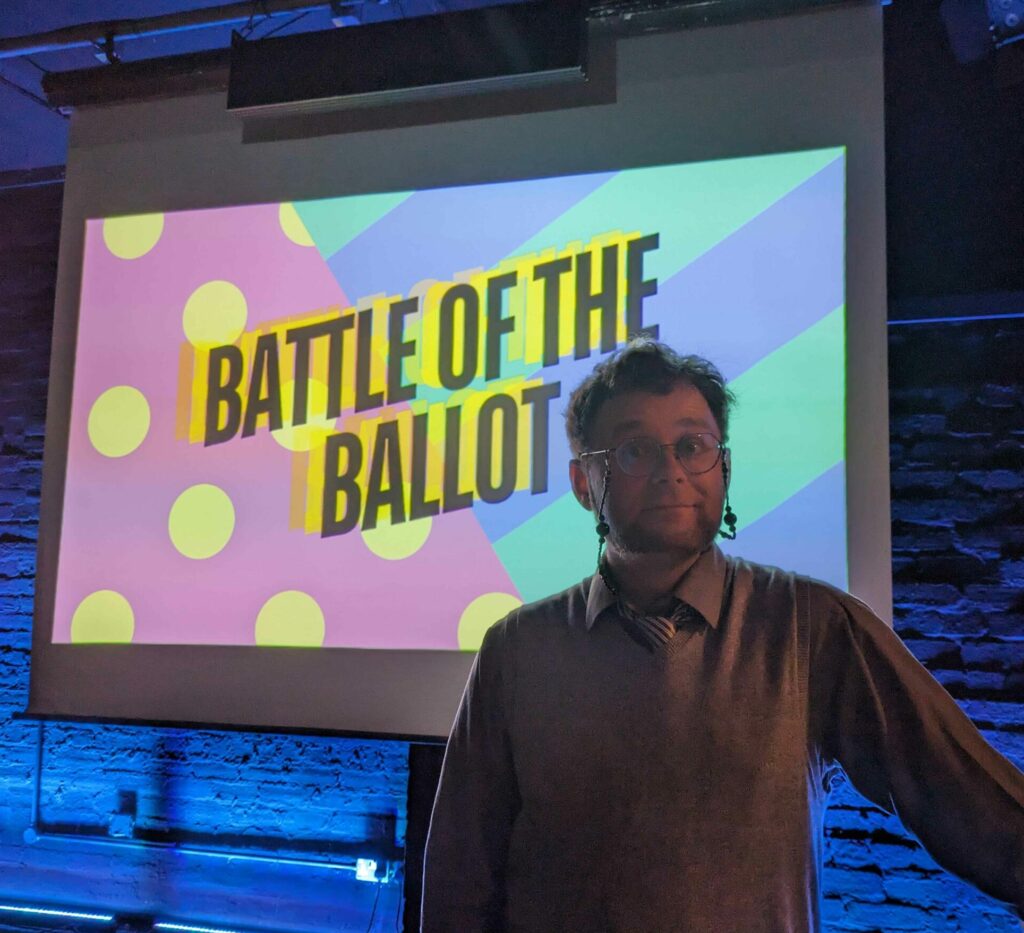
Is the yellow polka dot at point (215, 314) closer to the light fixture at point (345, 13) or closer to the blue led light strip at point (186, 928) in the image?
the light fixture at point (345, 13)

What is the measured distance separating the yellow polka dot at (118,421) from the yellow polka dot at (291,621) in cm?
61

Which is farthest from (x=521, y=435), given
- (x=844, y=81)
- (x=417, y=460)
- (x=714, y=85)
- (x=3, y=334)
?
(x=3, y=334)

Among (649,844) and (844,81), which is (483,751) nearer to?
(649,844)

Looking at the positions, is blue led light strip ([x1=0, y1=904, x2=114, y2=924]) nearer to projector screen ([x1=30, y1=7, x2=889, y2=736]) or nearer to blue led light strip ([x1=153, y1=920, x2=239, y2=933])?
blue led light strip ([x1=153, y1=920, x2=239, y2=933])

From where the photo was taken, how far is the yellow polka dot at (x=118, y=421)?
2527mm

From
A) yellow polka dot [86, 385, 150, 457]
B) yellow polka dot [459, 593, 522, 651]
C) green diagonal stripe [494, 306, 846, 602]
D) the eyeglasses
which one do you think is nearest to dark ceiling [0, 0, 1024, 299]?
green diagonal stripe [494, 306, 846, 602]

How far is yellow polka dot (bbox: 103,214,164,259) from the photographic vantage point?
2.60m

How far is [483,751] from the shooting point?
5.70 feet

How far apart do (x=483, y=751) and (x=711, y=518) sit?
24.8 inches

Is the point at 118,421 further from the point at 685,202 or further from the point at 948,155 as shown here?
the point at 948,155

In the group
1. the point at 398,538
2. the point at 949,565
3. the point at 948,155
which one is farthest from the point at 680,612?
the point at 948,155

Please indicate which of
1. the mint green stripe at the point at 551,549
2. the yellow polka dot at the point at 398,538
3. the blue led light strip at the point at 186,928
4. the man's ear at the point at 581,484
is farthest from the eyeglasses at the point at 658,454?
the blue led light strip at the point at 186,928

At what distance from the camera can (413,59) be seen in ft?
7.91

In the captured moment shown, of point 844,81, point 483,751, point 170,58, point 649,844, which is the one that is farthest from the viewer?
point 170,58
